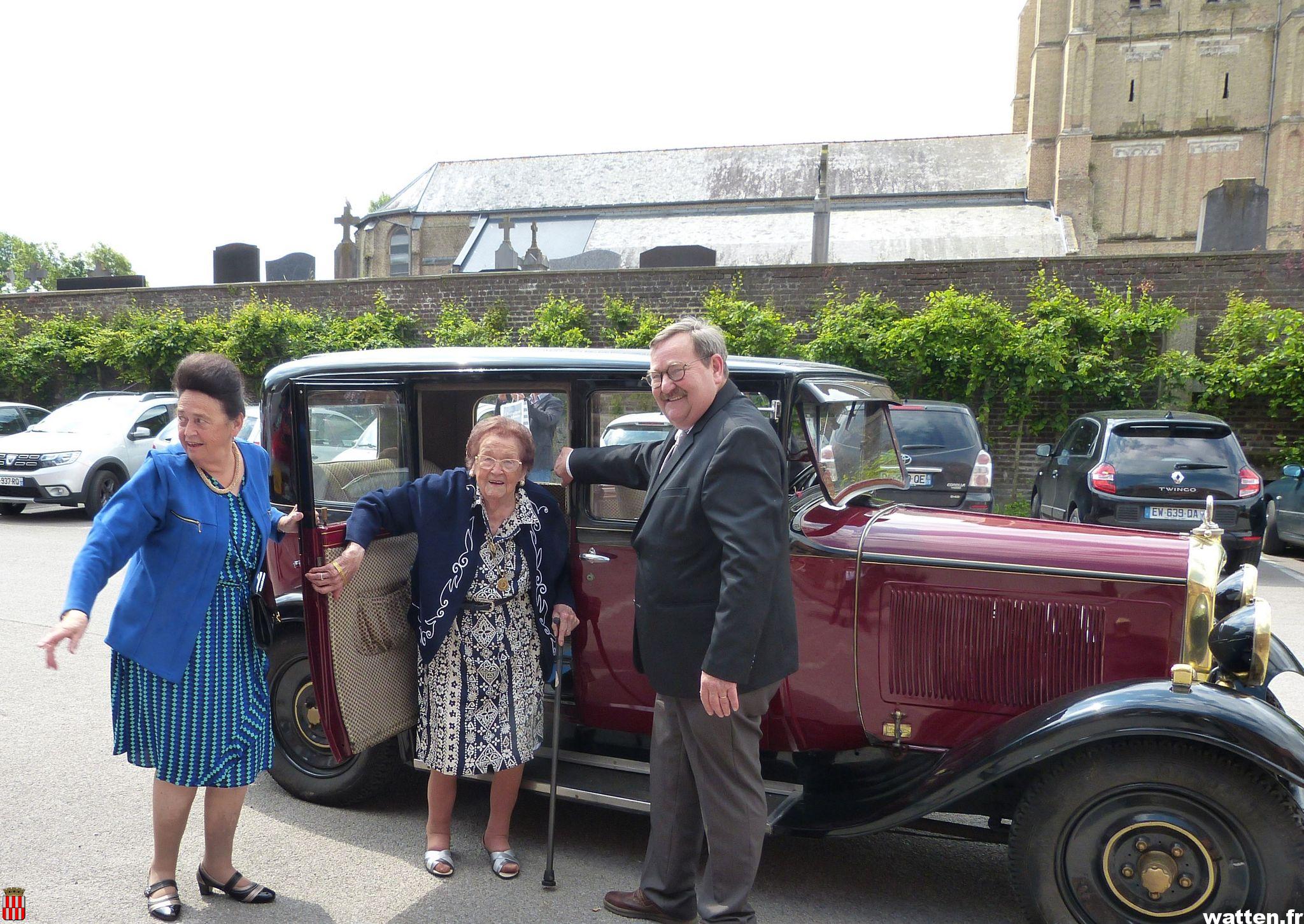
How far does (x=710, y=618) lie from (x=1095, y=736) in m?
1.23

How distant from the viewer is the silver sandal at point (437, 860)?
3.46 meters

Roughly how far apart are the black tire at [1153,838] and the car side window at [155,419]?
14.6 m

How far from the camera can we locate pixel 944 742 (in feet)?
11.1

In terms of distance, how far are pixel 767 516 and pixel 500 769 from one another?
1.54 m

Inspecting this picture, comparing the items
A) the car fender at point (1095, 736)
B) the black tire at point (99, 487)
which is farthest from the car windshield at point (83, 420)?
the car fender at point (1095, 736)

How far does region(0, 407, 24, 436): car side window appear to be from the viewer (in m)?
15.9

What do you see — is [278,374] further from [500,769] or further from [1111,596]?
[1111,596]

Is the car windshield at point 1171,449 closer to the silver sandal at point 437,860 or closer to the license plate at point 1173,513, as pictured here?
the license plate at point 1173,513

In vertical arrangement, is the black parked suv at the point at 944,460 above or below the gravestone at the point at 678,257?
below

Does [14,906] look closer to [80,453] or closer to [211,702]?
[211,702]

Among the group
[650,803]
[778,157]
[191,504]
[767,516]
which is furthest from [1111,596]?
[778,157]

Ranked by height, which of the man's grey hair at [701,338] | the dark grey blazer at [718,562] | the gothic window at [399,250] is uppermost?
the gothic window at [399,250]

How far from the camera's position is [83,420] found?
14234 mm

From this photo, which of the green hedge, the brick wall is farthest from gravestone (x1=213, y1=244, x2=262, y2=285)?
the green hedge
